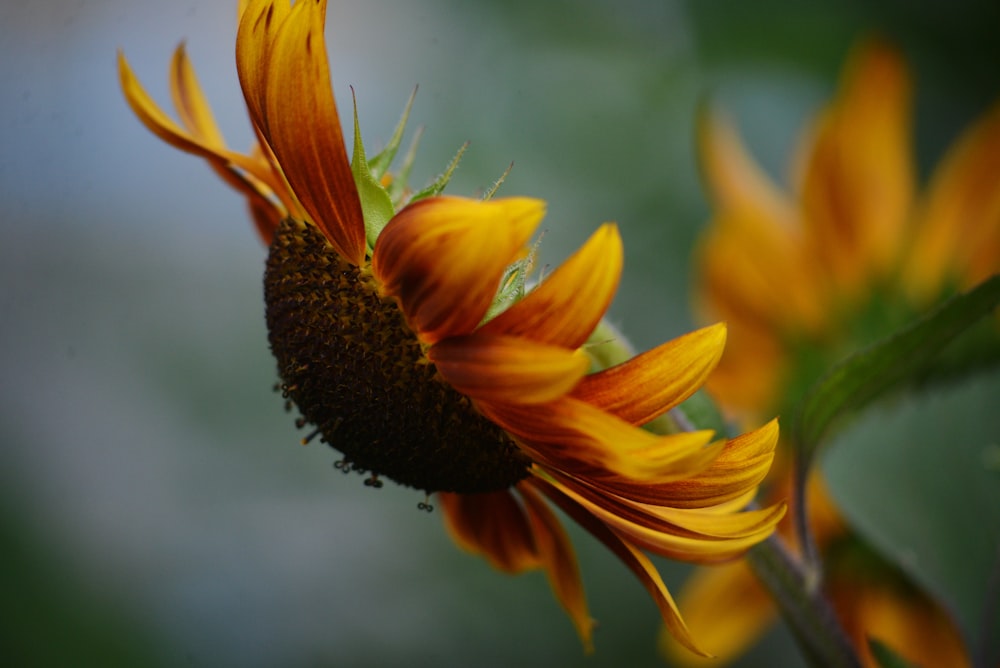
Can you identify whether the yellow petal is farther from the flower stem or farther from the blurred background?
the blurred background

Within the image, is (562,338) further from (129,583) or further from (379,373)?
(129,583)

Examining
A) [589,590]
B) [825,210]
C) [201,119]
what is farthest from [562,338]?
[589,590]

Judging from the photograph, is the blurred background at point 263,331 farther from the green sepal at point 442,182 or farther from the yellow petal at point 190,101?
the green sepal at point 442,182

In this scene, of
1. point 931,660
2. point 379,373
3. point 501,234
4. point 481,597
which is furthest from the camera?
point 481,597

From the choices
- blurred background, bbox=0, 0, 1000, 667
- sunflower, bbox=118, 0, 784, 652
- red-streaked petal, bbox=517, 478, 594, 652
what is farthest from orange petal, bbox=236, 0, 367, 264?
blurred background, bbox=0, 0, 1000, 667

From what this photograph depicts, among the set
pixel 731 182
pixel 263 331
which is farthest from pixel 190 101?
pixel 263 331

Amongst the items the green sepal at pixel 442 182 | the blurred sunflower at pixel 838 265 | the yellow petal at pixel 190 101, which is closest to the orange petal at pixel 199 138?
the yellow petal at pixel 190 101
